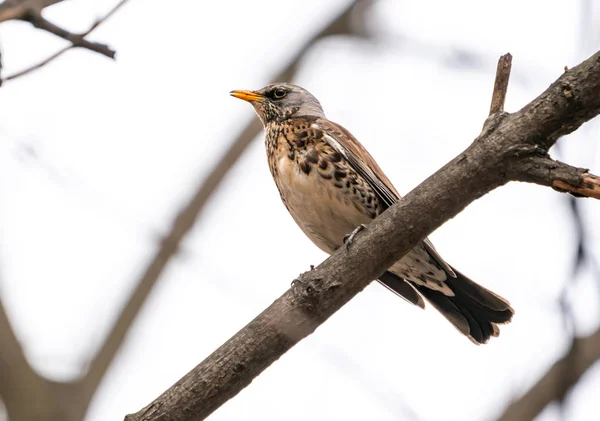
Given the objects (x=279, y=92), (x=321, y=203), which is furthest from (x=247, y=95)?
(x=321, y=203)

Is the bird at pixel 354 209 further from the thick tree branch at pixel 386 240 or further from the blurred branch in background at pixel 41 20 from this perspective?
the blurred branch in background at pixel 41 20

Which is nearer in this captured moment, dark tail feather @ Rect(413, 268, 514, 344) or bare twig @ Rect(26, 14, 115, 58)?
bare twig @ Rect(26, 14, 115, 58)

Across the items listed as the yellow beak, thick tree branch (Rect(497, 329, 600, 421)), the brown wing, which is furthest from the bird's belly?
thick tree branch (Rect(497, 329, 600, 421))

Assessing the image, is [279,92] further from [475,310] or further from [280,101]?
[475,310]

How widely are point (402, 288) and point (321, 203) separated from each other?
0.89 metres

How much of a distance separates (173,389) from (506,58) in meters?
2.18

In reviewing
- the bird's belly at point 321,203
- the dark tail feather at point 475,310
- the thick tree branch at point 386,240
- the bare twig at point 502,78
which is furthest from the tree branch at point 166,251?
the bare twig at point 502,78

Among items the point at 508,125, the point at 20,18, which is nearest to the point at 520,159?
the point at 508,125

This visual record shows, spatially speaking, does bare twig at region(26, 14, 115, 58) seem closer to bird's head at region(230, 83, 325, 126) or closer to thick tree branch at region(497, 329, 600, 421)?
thick tree branch at region(497, 329, 600, 421)

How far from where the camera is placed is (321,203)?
5.23 m

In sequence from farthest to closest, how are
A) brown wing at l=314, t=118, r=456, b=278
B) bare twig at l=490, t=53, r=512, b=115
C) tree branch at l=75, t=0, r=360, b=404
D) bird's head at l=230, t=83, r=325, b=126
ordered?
bird's head at l=230, t=83, r=325, b=126 → brown wing at l=314, t=118, r=456, b=278 → tree branch at l=75, t=0, r=360, b=404 → bare twig at l=490, t=53, r=512, b=115

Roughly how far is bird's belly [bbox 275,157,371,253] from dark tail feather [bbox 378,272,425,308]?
462mm

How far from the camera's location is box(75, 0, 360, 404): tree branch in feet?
14.9

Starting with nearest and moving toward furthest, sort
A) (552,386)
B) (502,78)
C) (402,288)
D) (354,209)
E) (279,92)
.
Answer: (552,386) < (502,78) < (354,209) < (402,288) < (279,92)
